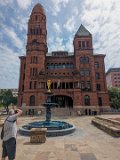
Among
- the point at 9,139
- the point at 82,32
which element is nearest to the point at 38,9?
the point at 82,32

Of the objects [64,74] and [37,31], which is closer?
[64,74]

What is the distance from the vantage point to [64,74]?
56594 millimetres

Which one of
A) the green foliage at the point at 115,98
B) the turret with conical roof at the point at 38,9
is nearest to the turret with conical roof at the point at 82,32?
the turret with conical roof at the point at 38,9

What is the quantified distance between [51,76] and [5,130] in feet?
156

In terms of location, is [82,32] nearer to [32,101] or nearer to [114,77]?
[32,101]

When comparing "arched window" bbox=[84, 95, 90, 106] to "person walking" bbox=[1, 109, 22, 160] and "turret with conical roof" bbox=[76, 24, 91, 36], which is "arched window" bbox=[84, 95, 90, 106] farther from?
"person walking" bbox=[1, 109, 22, 160]

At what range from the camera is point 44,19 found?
62812 mm

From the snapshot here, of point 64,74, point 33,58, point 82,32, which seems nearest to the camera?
point 33,58

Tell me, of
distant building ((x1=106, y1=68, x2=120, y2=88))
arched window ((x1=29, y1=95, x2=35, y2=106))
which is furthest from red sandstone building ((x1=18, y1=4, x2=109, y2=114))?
distant building ((x1=106, y1=68, x2=120, y2=88))

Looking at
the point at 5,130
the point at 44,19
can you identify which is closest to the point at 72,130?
the point at 5,130

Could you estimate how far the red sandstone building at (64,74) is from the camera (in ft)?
167

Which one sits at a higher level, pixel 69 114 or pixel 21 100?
pixel 21 100

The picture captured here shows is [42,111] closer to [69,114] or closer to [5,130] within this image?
[69,114]

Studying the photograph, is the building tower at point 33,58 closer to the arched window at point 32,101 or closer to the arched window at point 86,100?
the arched window at point 32,101
